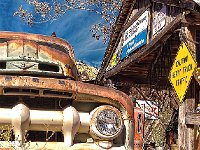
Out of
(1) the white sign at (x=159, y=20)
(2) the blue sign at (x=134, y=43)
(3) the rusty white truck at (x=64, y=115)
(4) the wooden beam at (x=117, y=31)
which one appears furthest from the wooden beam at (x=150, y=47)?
(3) the rusty white truck at (x=64, y=115)

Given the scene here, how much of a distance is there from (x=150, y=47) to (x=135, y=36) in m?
1.69

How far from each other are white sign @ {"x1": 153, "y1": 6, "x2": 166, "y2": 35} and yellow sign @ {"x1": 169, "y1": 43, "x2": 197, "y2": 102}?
172 cm

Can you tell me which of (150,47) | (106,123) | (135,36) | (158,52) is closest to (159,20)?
(150,47)

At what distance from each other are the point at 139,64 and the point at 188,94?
488cm

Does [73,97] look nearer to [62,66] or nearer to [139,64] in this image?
[62,66]

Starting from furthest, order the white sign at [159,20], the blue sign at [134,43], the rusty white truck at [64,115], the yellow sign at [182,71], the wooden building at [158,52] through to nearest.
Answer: the blue sign at [134,43] → the white sign at [159,20] → the wooden building at [158,52] → the yellow sign at [182,71] → the rusty white truck at [64,115]

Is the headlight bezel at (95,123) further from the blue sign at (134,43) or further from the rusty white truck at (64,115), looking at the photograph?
the blue sign at (134,43)

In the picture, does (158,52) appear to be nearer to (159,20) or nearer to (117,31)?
(159,20)

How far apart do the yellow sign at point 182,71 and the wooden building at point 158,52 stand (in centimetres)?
9

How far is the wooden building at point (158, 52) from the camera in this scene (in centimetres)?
781

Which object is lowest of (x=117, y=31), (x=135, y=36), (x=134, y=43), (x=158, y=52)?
(x=158, y=52)

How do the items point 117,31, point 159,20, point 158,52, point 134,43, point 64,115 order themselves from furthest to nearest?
point 117,31
point 158,52
point 134,43
point 159,20
point 64,115

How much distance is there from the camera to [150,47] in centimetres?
977

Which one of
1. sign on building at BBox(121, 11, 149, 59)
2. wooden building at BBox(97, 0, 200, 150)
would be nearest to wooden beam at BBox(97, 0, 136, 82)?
wooden building at BBox(97, 0, 200, 150)
